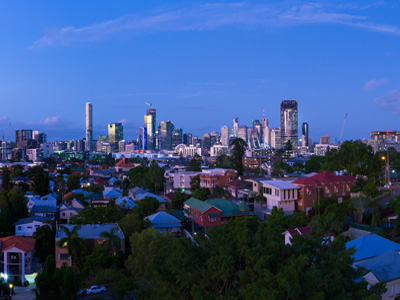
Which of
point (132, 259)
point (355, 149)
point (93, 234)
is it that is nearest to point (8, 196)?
point (93, 234)

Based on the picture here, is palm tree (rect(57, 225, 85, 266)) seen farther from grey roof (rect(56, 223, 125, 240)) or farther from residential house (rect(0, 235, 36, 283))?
residential house (rect(0, 235, 36, 283))

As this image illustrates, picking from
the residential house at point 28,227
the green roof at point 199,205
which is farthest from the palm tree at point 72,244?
the green roof at point 199,205

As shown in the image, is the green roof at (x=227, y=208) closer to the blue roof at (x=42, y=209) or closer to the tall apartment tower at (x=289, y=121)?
the blue roof at (x=42, y=209)

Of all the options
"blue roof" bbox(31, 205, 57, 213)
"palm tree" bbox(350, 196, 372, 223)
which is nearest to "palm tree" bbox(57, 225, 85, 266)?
"blue roof" bbox(31, 205, 57, 213)

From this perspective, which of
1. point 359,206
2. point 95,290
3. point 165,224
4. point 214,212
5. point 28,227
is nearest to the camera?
point 95,290

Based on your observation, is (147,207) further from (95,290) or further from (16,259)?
(95,290)

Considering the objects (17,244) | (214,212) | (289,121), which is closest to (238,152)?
(214,212)
